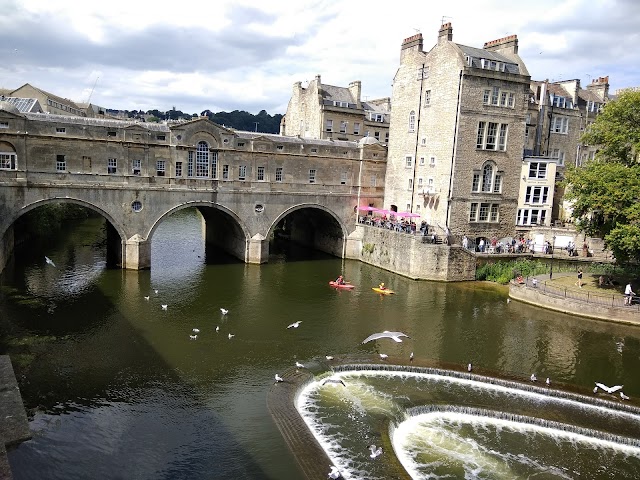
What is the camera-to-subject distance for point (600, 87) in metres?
58.9

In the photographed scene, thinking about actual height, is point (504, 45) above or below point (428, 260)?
above

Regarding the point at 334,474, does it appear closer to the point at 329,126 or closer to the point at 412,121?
the point at 412,121

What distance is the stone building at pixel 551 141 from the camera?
152 ft

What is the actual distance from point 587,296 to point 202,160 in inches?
1135

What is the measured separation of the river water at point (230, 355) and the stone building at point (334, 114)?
873 inches

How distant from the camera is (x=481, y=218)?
4497 centimetres

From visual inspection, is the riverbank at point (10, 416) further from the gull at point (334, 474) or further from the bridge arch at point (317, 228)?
the bridge arch at point (317, 228)

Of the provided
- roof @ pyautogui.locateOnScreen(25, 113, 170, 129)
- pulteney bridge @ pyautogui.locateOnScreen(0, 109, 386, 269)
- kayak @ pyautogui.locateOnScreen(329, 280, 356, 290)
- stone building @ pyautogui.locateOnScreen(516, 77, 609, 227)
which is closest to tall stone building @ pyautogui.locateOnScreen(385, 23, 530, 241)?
stone building @ pyautogui.locateOnScreen(516, 77, 609, 227)

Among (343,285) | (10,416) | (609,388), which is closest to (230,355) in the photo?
(10,416)

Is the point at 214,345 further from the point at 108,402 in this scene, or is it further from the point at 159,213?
the point at 159,213

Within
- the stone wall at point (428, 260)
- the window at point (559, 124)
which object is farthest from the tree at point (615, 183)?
the window at point (559, 124)

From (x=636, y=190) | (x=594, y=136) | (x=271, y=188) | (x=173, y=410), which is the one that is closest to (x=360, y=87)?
(x=271, y=188)

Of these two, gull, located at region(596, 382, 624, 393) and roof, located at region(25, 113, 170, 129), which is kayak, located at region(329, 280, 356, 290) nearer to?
roof, located at region(25, 113, 170, 129)

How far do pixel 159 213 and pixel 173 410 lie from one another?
2251 centimetres
